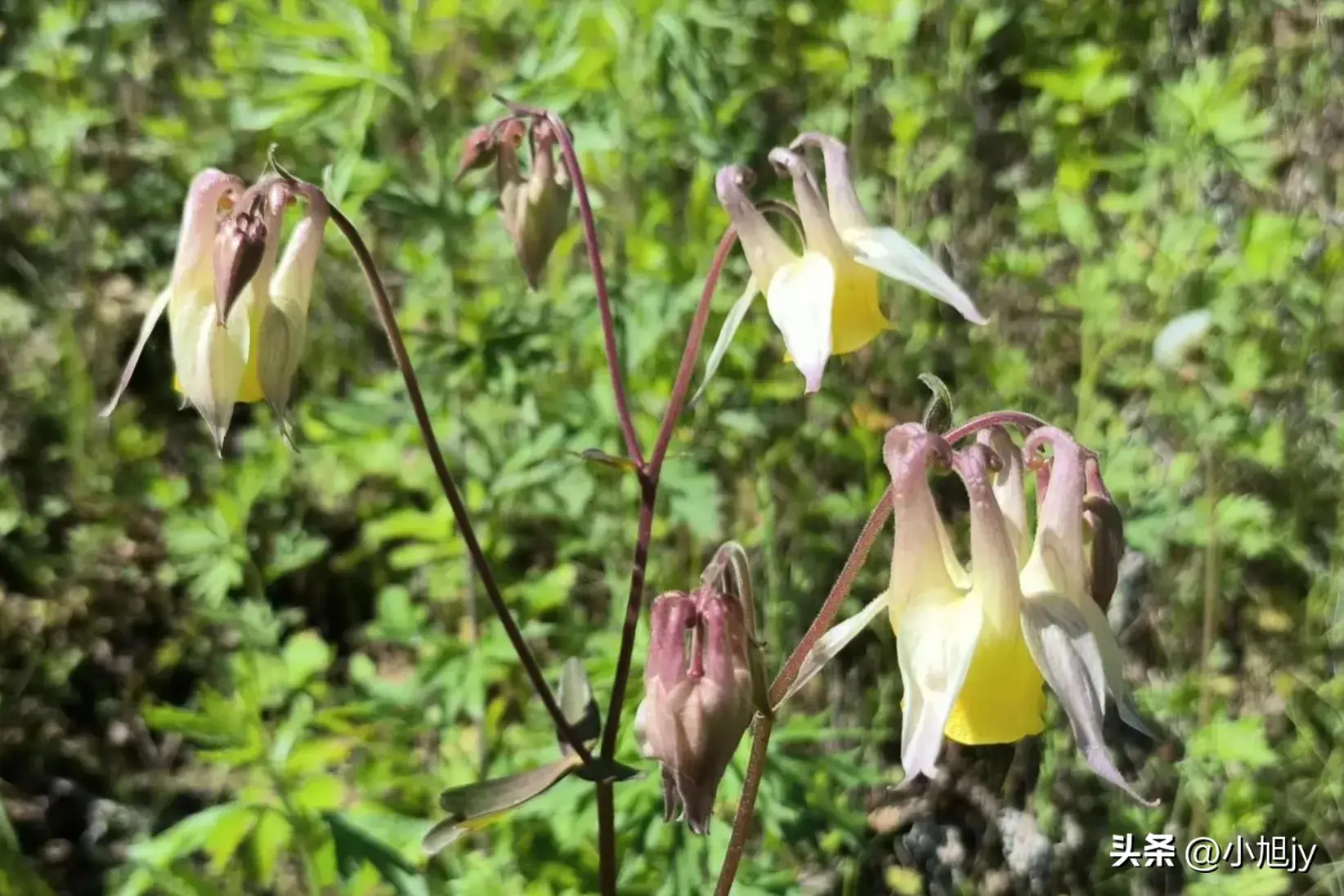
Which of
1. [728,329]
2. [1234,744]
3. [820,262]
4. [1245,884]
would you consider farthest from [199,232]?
[1245,884]

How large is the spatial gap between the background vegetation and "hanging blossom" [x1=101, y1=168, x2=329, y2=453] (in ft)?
1.64

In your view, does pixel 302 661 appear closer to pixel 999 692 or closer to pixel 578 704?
pixel 578 704

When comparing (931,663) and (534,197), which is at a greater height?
(534,197)

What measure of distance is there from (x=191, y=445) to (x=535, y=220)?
221 cm

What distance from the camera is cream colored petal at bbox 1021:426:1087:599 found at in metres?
1.04

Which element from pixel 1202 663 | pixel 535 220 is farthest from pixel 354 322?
pixel 1202 663

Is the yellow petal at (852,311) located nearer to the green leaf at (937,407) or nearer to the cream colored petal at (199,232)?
the green leaf at (937,407)

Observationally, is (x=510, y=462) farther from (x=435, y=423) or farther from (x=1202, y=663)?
(x=1202, y=663)

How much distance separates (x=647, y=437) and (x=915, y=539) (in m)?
1.23

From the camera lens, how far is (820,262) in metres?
1.40

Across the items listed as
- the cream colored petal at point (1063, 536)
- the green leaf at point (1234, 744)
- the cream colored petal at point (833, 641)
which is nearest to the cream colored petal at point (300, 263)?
the cream colored petal at point (833, 641)

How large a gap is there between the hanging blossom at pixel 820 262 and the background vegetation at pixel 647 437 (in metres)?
0.56

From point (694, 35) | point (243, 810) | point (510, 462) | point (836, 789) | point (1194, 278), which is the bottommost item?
point (836, 789)

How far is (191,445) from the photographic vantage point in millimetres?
3490
